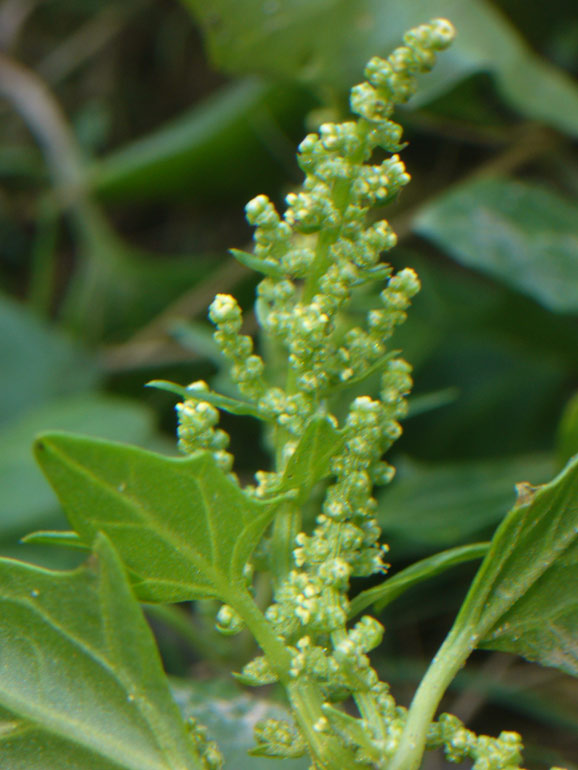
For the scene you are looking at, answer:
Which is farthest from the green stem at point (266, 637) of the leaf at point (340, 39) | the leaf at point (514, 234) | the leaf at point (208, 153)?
the leaf at point (208, 153)

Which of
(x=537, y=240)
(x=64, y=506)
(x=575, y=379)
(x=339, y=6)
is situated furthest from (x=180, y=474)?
(x=575, y=379)

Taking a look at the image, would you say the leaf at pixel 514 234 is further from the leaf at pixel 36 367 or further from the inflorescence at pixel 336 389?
the leaf at pixel 36 367

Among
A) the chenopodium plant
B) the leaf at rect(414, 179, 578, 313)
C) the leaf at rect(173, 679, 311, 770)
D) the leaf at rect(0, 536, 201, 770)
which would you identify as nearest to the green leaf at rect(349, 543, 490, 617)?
the chenopodium plant

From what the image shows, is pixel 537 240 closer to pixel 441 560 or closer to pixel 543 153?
pixel 543 153

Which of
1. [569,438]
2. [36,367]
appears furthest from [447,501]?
[36,367]

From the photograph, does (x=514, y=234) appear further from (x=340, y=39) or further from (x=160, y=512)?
(x=160, y=512)

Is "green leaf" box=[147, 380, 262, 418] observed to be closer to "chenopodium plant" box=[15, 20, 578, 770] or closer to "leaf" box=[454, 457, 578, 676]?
"chenopodium plant" box=[15, 20, 578, 770]

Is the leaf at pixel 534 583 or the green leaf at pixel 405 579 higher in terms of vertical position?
the green leaf at pixel 405 579
